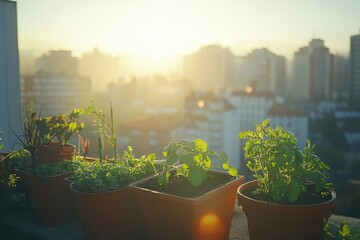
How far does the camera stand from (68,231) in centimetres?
191

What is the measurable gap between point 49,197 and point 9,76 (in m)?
2.23

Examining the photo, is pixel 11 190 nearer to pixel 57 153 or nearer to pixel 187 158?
pixel 57 153

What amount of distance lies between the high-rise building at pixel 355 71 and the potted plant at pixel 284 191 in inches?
1598

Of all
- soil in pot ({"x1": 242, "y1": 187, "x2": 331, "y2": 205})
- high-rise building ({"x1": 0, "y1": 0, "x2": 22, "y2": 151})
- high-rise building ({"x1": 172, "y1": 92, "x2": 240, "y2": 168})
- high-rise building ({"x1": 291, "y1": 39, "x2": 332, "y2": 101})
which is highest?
high-rise building ({"x1": 291, "y1": 39, "x2": 332, "y2": 101})

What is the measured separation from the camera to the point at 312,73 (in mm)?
40000

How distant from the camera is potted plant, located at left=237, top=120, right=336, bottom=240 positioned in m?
1.47

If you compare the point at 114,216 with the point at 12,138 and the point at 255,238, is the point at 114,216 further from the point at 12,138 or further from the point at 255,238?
the point at 12,138

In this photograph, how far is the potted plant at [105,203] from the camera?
1.65m

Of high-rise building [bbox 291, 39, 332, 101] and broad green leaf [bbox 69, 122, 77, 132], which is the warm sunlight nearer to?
broad green leaf [bbox 69, 122, 77, 132]

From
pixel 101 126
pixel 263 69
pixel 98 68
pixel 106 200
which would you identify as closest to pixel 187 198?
pixel 106 200

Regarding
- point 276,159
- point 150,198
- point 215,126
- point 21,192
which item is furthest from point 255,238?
point 215,126

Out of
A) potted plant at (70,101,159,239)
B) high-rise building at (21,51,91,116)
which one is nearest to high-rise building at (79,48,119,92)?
high-rise building at (21,51,91,116)

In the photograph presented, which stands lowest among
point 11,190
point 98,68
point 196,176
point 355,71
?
point 11,190

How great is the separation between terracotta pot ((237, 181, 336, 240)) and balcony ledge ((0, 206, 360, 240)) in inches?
13.7
